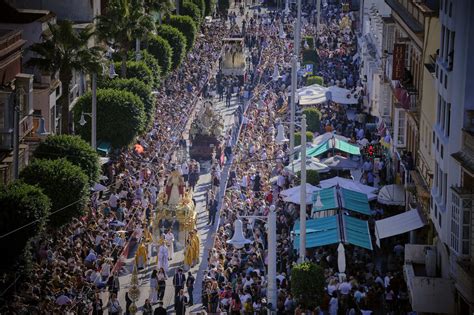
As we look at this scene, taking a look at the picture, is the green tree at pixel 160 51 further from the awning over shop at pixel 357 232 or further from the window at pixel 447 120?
the window at pixel 447 120

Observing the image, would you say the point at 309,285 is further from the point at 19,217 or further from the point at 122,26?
the point at 122,26

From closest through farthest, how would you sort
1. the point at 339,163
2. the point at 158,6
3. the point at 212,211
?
the point at 212,211 < the point at 339,163 < the point at 158,6

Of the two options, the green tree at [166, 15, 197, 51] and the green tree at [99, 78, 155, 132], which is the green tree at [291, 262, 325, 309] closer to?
the green tree at [99, 78, 155, 132]

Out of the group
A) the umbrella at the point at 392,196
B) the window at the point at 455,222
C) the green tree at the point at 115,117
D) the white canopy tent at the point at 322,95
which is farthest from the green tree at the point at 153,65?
the window at the point at 455,222

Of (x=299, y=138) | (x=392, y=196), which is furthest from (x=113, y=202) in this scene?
(x=299, y=138)

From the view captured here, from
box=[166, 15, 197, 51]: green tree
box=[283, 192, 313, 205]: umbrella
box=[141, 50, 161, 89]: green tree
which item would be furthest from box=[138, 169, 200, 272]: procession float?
box=[166, 15, 197, 51]: green tree

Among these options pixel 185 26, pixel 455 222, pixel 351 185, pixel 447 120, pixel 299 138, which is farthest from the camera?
pixel 185 26
